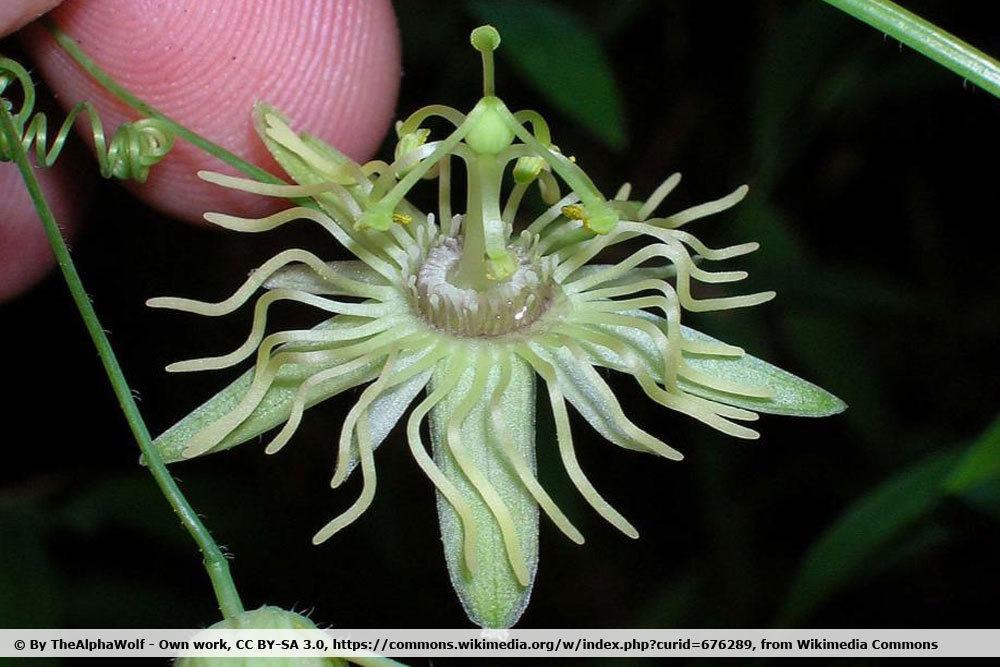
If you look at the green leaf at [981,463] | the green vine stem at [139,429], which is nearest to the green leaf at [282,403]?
the green vine stem at [139,429]

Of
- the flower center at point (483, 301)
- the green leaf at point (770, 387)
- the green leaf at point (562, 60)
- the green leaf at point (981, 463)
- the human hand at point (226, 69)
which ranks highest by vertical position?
the green leaf at point (562, 60)

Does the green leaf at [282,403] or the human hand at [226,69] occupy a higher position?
the human hand at [226,69]

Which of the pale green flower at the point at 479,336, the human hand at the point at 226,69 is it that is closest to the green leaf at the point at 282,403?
the pale green flower at the point at 479,336

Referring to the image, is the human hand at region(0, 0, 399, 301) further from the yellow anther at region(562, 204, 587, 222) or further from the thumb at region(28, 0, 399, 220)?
the yellow anther at region(562, 204, 587, 222)

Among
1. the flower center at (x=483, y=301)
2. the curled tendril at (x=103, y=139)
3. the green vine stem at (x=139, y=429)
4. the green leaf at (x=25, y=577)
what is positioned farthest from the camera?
the green leaf at (x=25, y=577)

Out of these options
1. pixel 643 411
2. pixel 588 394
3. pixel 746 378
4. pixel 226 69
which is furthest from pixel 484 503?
pixel 643 411

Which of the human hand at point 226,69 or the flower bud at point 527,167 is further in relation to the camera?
the human hand at point 226,69

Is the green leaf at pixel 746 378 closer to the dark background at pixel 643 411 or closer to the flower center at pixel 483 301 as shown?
the flower center at pixel 483 301

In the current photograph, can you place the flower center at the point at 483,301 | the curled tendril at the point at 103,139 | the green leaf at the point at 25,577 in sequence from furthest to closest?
the green leaf at the point at 25,577
the flower center at the point at 483,301
the curled tendril at the point at 103,139

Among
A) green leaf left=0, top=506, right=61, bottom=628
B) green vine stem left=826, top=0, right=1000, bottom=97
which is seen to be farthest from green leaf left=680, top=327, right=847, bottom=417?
green leaf left=0, top=506, right=61, bottom=628
